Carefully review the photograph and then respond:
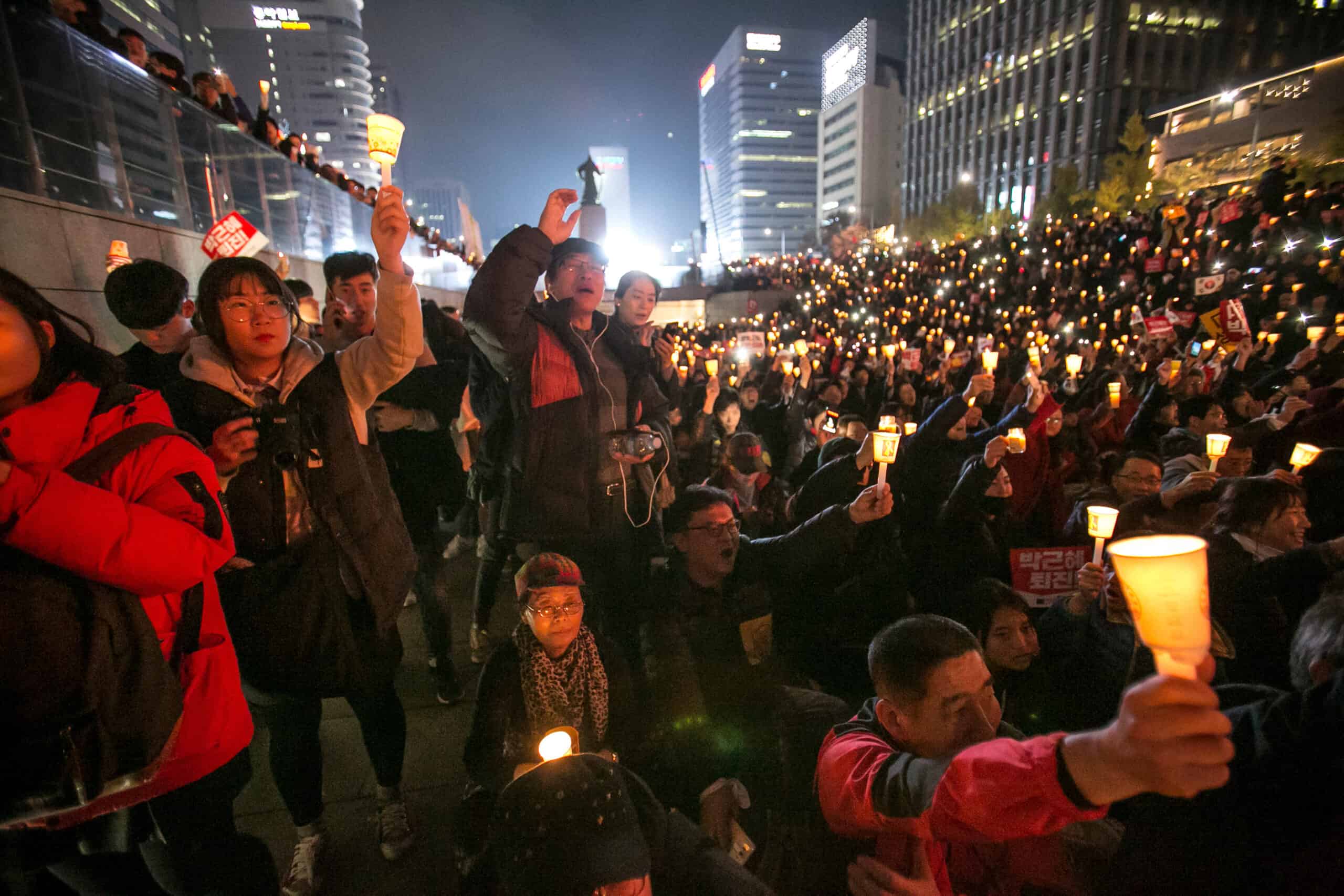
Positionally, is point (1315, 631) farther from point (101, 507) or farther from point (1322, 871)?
point (101, 507)

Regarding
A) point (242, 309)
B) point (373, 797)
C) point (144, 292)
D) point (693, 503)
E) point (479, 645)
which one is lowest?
point (373, 797)

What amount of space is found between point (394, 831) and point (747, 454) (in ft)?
10.5

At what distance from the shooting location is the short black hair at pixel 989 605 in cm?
262

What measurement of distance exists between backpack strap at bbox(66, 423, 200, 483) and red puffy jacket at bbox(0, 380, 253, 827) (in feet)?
0.05

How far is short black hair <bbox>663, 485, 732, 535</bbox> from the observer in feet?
9.23

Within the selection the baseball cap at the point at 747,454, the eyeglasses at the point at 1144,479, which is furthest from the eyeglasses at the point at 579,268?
the eyeglasses at the point at 1144,479

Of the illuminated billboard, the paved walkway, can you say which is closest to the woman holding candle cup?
the paved walkway

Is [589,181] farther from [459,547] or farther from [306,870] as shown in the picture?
[306,870]

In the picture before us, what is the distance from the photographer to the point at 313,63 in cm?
8888

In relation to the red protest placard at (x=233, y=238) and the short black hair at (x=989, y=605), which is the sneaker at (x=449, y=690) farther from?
the red protest placard at (x=233, y=238)

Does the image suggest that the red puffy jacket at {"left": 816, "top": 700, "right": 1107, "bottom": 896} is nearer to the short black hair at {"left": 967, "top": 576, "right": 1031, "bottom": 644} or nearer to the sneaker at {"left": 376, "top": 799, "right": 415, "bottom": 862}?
the short black hair at {"left": 967, "top": 576, "right": 1031, "bottom": 644}

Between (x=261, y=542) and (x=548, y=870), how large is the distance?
130 centimetres

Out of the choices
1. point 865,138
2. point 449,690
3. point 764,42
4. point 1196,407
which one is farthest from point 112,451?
point 764,42

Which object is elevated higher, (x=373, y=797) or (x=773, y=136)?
(x=773, y=136)
